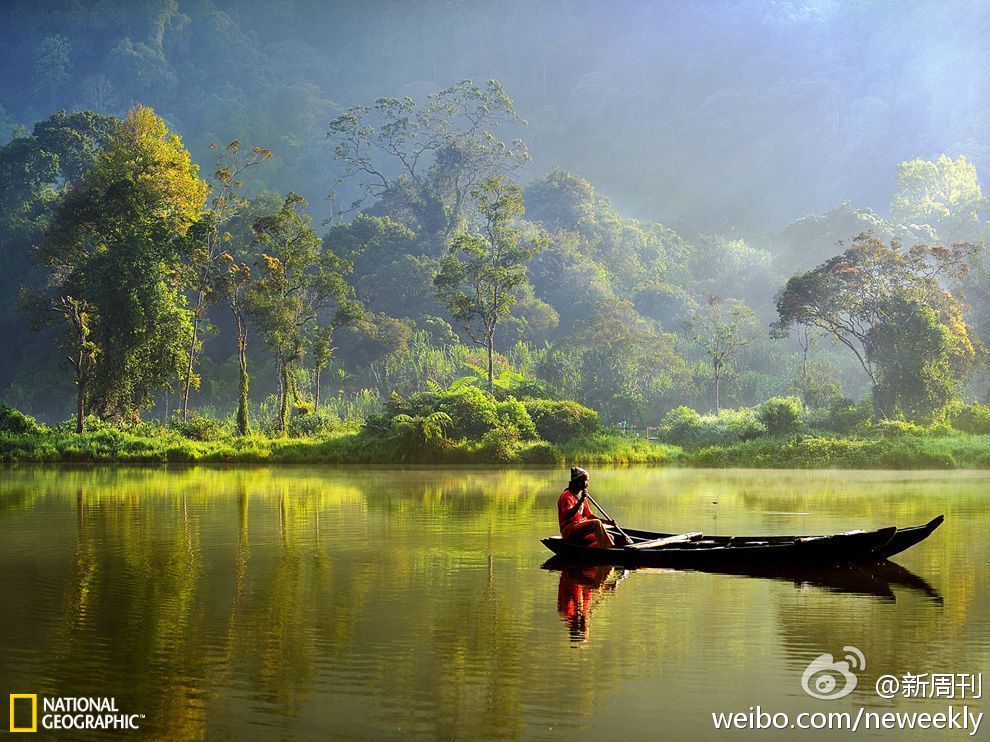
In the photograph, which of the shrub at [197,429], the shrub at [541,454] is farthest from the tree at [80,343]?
the shrub at [541,454]

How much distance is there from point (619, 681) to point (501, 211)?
125 ft

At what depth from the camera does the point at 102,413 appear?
41.8m

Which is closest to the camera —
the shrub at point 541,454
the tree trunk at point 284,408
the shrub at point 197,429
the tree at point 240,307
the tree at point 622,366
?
the shrub at point 541,454

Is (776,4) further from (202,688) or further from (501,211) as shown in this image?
(202,688)

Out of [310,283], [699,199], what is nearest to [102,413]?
[310,283]

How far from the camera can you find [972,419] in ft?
133

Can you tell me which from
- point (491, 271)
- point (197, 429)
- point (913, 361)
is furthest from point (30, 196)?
point (913, 361)

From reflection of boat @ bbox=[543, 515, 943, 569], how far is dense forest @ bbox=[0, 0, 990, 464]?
23026 mm

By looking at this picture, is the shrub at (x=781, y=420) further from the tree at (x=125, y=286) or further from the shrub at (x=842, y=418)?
the tree at (x=125, y=286)

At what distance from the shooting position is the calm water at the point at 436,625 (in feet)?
25.0

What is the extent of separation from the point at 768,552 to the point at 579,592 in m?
2.62

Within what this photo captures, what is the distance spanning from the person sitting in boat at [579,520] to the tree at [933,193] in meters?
68.6

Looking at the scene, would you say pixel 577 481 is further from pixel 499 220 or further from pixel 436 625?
pixel 499 220

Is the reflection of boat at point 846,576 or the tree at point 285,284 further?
the tree at point 285,284
